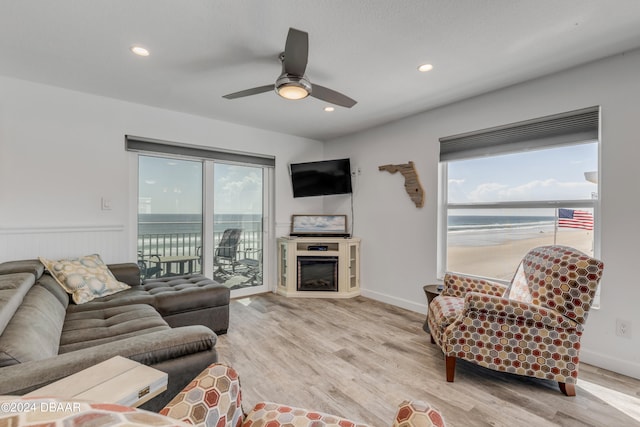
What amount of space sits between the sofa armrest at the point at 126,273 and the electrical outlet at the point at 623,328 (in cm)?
406

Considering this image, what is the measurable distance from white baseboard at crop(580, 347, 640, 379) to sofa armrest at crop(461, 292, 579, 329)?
0.79 m

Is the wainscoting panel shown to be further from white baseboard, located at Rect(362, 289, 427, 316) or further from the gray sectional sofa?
white baseboard, located at Rect(362, 289, 427, 316)

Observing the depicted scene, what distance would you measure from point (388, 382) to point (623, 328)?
180cm

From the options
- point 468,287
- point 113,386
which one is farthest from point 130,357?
point 468,287

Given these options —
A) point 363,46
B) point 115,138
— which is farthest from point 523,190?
point 115,138

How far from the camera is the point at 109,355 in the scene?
1.17m

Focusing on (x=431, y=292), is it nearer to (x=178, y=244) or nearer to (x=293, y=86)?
(x=293, y=86)

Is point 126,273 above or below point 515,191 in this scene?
below

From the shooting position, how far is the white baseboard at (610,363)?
7.00ft

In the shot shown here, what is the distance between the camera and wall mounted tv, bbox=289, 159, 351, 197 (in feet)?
14.5

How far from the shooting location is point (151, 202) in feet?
11.6

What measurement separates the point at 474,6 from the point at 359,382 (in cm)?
247

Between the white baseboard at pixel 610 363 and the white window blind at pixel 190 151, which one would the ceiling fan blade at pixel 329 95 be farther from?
the white baseboard at pixel 610 363

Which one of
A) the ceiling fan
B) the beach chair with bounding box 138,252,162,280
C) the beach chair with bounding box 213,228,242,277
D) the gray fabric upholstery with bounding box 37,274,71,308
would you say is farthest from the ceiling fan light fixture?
the beach chair with bounding box 138,252,162,280
